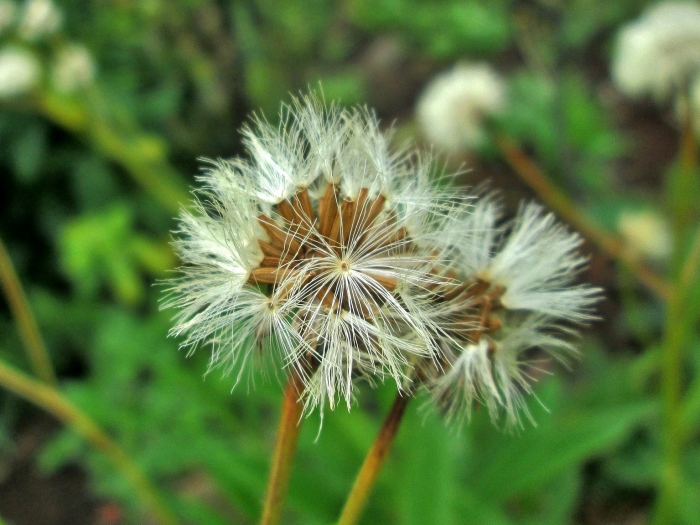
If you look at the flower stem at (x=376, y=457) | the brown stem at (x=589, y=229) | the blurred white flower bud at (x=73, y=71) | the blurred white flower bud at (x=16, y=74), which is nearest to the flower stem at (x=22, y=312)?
the flower stem at (x=376, y=457)

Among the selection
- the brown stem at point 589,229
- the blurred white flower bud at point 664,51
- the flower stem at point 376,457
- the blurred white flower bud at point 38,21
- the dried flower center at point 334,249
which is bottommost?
the flower stem at point 376,457

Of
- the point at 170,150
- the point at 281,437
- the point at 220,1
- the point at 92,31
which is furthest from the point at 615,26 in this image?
the point at 281,437

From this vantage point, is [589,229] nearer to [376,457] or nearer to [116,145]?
[376,457]

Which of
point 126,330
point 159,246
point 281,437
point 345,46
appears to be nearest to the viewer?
point 281,437

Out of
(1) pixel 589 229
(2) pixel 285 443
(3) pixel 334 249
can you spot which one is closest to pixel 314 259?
(3) pixel 334 249

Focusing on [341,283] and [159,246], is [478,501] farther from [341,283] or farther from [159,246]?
[159,246]

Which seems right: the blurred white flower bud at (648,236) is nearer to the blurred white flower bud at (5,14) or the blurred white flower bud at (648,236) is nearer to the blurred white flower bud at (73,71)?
the blurred white flower bud at (73,71)
